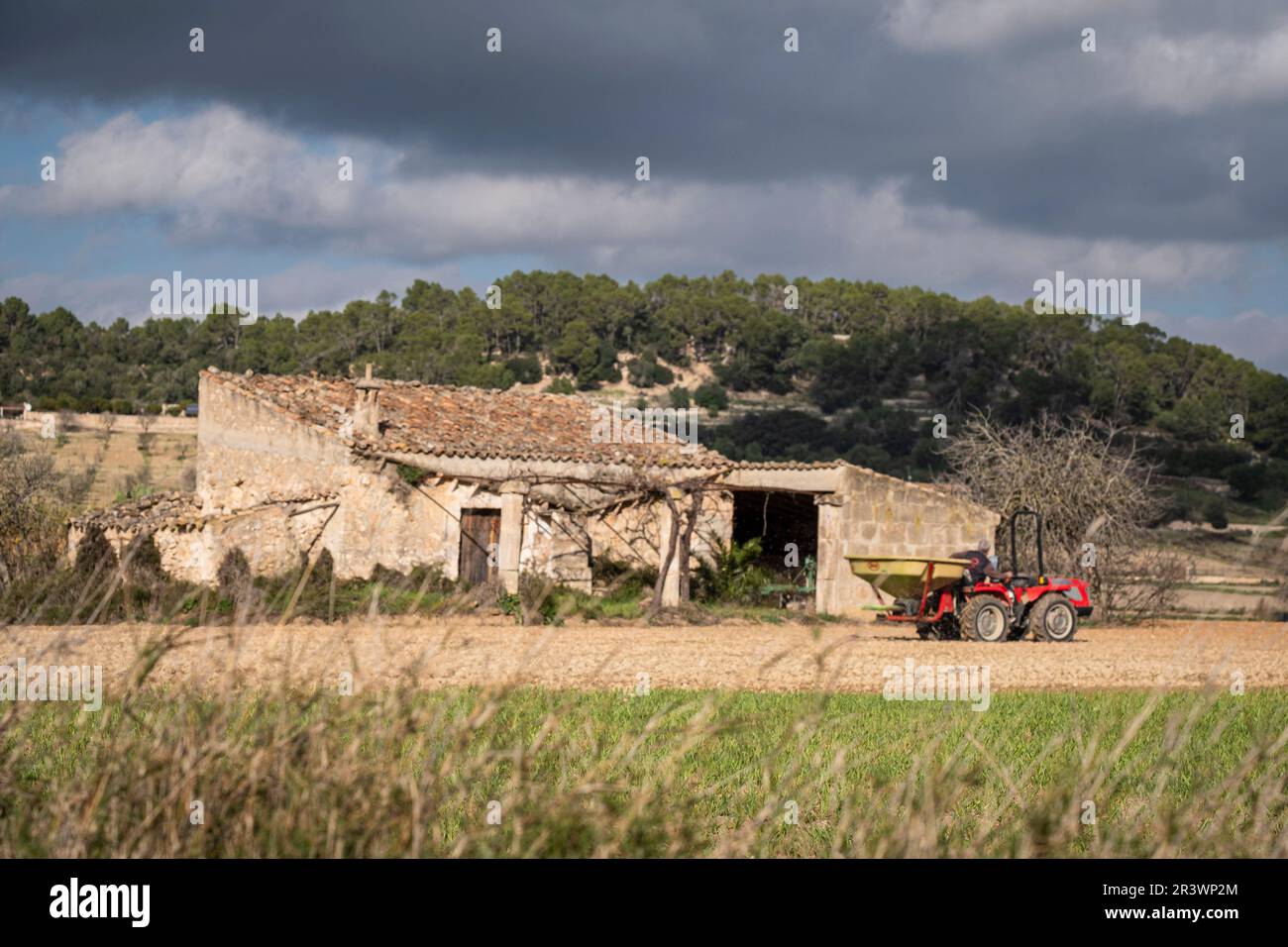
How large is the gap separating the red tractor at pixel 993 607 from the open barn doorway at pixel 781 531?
22.9 feet

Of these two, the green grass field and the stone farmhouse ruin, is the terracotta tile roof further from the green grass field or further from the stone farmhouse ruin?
the green grass field

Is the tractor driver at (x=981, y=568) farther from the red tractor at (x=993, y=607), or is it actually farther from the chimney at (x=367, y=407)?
the chimney at (x=367, y=407)

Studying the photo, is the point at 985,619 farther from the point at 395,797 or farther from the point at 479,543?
the point at 395,797

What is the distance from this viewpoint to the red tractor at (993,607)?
1889cm

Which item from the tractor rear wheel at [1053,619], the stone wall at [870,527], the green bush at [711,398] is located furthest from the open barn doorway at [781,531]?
the green bush at [711,398]

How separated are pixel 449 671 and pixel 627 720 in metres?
3.60

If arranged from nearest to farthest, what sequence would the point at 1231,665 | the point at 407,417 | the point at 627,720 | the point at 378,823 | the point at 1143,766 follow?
the point at 378,823
the point at 1143,766
the point at 627,720
the point at 1231,665
the point at 407,417

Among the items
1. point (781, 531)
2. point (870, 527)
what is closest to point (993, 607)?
point (870, 527)

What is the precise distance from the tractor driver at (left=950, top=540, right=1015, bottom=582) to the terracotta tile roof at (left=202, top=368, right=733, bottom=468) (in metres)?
6.19

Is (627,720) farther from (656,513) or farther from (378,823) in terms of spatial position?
(656,513)

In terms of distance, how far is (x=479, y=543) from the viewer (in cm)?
2278

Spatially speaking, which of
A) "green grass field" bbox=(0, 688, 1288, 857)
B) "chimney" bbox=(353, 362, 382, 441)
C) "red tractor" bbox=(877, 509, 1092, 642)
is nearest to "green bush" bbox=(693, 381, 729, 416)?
"chimney" bbox=(353, 362, 382, 441)
